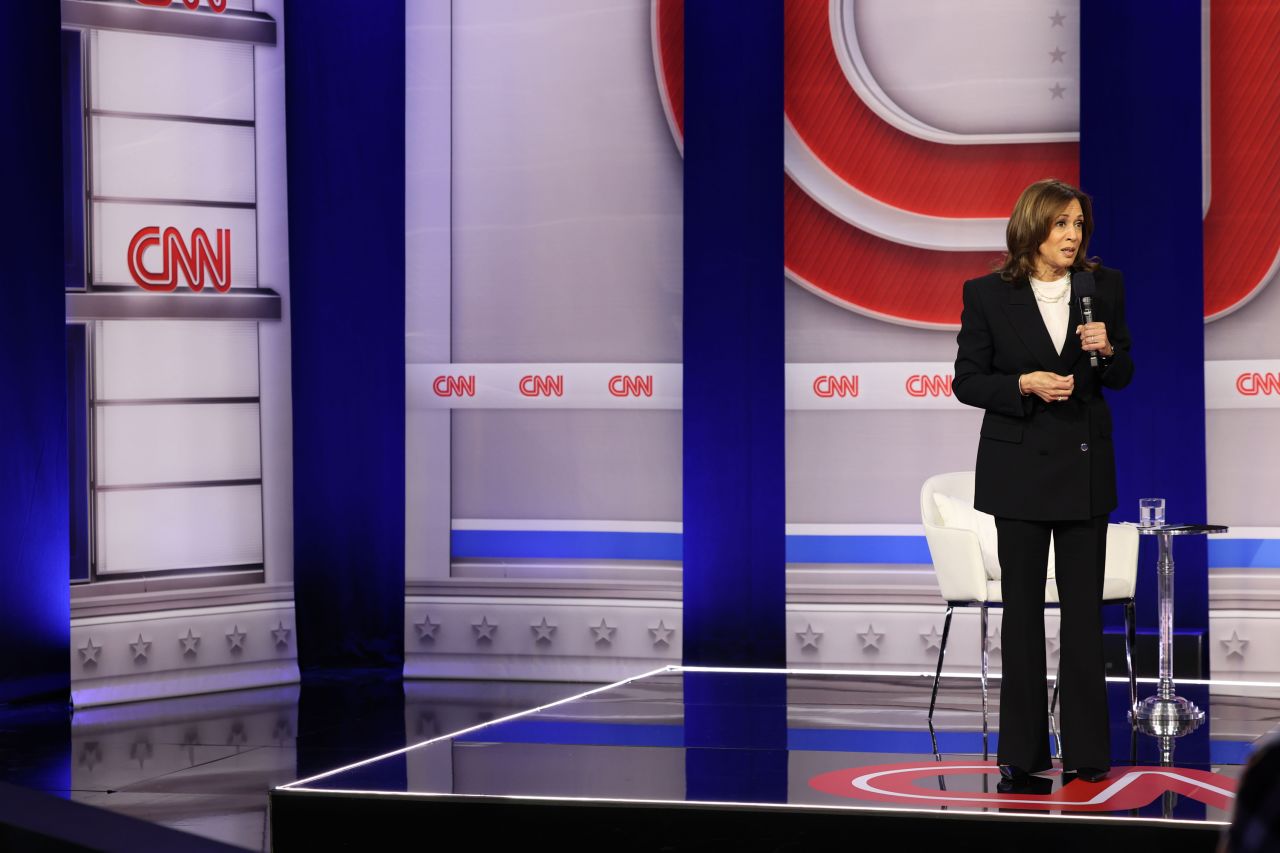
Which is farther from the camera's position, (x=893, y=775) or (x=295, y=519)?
(x=295, y=519)

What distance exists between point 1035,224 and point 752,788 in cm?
142

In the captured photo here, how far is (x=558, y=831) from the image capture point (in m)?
3.14

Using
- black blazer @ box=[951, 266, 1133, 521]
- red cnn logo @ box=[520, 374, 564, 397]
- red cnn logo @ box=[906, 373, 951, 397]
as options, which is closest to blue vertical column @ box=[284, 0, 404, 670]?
red cnn logo @ box=[520, 374, 564, 397]

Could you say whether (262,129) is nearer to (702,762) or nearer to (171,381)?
(171,381)

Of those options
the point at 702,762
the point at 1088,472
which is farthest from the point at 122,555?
the point at 1088,472

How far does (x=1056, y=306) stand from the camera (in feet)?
10.8

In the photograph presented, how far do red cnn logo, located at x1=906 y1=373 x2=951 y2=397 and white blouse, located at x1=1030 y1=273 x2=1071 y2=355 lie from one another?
265 centimetres

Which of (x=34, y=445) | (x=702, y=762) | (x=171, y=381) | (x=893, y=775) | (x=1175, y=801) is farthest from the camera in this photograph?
(x=171, y=381)

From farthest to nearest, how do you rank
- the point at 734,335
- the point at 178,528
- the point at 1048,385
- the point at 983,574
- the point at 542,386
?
the point at 542,386
the point at 178,528
the point at 734,335
the point at 983,574
the point at 1048,385

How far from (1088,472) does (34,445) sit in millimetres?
4087

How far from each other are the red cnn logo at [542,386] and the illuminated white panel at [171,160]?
1.40m

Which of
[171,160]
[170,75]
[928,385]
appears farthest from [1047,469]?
[170,75]

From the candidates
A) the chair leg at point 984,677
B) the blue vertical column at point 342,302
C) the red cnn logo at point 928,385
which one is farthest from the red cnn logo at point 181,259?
the chair leg at point 984,677

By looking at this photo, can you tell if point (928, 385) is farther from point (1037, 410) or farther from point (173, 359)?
point (173, 359)
